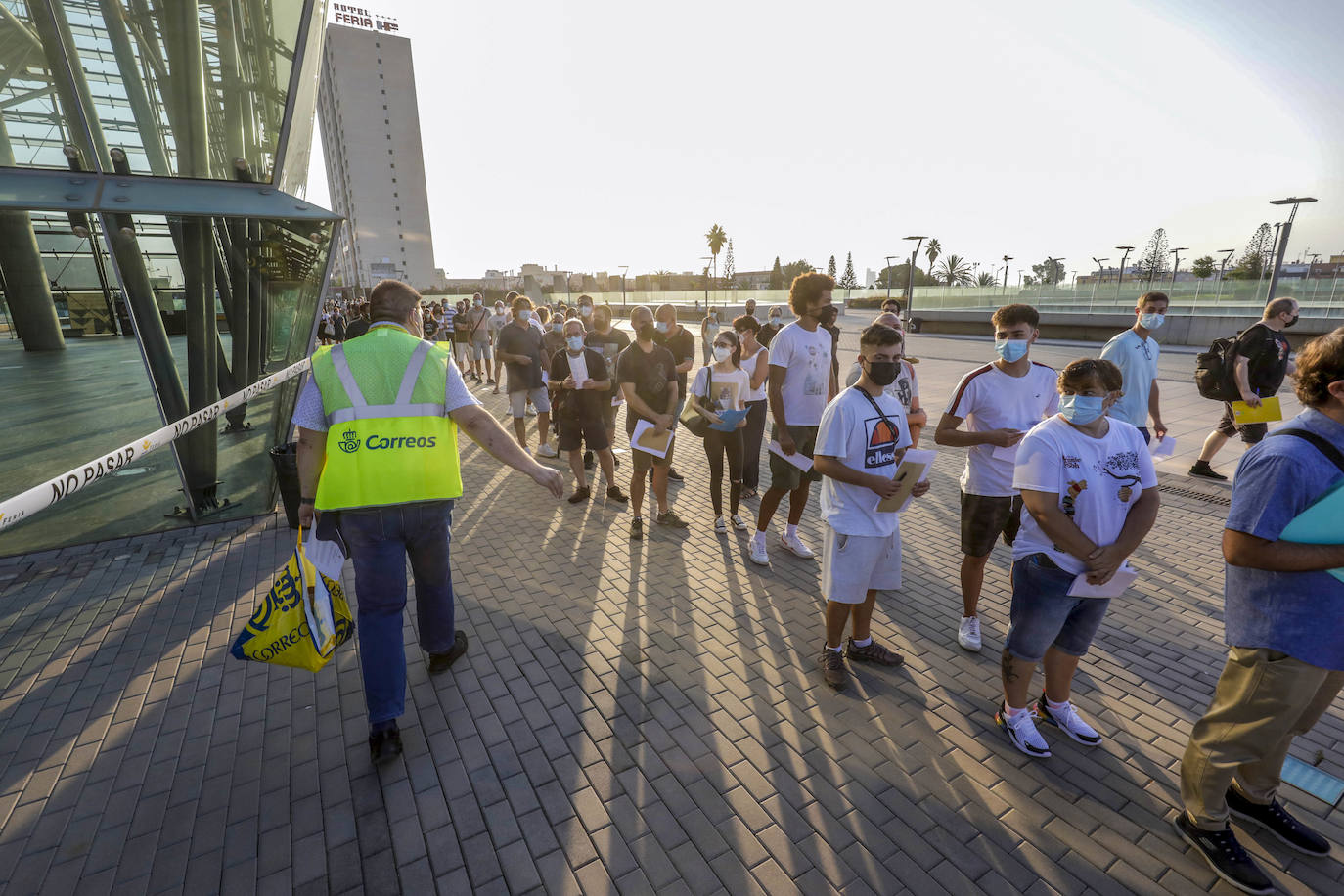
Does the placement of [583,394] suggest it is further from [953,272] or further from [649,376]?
[953,272]

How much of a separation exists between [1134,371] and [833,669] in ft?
12.4

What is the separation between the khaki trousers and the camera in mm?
2096

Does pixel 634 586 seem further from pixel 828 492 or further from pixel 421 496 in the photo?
pixel 421 496

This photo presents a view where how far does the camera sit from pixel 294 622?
2.74 meters

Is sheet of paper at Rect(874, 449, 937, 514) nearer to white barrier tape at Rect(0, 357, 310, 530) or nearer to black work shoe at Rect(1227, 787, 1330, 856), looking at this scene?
black work shoe at Rect(1227, 787, 1330, 856)

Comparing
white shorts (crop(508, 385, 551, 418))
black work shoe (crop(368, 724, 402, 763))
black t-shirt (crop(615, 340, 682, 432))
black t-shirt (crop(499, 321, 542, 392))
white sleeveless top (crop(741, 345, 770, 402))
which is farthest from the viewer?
white shorts (crop(508, 385, 551, 418))

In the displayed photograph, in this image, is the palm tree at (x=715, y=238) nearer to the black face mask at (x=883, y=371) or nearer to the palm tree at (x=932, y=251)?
the palm tree at (x=932, y=251)

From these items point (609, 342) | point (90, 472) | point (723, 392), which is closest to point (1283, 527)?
point (723, 392)

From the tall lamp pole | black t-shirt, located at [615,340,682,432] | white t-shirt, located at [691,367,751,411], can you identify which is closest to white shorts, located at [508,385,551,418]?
black t-shirt, located at [615,340,682,432]

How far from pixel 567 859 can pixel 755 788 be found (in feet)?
2.94

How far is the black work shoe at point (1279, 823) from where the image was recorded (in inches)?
92.7

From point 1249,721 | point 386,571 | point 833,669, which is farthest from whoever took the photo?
point 833,669

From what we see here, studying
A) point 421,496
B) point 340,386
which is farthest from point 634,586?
point 340,386

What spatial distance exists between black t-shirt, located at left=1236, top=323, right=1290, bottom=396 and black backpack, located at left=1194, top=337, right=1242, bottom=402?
14 centimetres
